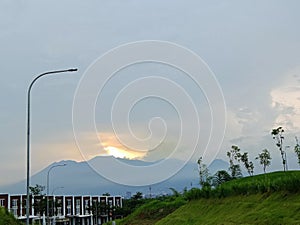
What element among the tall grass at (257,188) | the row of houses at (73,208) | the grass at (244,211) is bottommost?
the grass at (244,211)

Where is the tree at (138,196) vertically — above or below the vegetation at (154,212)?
above

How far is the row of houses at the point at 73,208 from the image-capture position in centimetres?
7544

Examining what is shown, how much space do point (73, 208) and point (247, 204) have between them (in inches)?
3251

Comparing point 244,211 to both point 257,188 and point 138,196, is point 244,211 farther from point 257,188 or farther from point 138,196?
point 138,196

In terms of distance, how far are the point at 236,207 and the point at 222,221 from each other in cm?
171

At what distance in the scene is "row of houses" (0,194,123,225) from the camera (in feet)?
247

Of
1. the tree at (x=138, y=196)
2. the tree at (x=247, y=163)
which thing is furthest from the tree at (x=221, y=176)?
the tree at (x=138, y=196)

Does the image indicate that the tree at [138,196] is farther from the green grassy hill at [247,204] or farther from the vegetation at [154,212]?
the green grassy hill at [247,204]

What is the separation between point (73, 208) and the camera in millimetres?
100750

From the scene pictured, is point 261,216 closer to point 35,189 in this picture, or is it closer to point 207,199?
point 207,199

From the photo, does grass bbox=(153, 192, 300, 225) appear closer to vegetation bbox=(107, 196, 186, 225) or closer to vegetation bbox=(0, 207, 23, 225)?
vegetation bbox=(107, 196, 186, 225)

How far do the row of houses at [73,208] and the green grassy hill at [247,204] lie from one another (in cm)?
4332

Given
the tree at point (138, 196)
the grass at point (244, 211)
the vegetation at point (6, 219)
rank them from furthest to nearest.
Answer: the tree at point (138, 196), the vegetation at point (6, 219), the grass at point (244, 211)

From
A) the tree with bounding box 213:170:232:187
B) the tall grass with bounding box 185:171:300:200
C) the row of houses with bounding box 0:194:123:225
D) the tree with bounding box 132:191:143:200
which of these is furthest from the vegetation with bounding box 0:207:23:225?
the tree with bounding box 132:191:143:200
